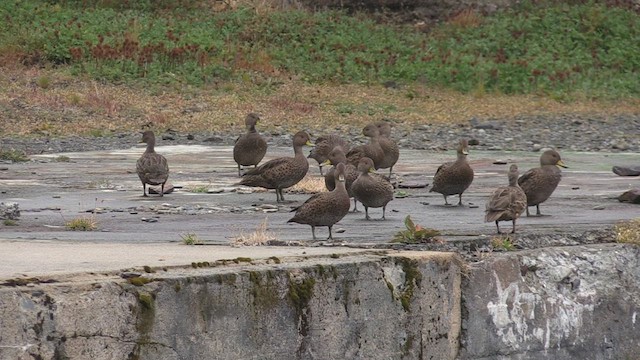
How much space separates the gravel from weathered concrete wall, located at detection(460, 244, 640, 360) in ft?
46.3

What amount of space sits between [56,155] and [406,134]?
25.7 ft

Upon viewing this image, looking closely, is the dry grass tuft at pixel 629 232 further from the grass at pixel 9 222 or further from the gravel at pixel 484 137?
the gravel at pixel 484 137

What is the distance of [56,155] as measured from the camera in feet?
74.1

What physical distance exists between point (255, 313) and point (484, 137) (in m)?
19.1

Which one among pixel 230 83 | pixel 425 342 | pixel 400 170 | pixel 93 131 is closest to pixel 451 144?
pixel 400 170

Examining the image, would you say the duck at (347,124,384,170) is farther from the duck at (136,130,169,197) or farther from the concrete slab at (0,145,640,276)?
the duck at (136,130,169,197)

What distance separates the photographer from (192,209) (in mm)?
14766

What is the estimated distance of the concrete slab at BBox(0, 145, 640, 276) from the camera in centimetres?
962

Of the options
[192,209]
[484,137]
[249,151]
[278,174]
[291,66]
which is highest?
[278,174]

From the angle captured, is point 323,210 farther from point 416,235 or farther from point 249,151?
point 249,151

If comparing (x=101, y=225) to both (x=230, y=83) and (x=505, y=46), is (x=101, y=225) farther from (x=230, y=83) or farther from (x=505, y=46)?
(x=505, y=46)

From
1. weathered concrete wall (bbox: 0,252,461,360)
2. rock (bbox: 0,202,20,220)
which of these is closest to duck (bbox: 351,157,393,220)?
rock (bbox: 0,202,20,220)

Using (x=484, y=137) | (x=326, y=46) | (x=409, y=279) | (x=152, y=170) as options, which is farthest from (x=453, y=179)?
(x=326, y=46)

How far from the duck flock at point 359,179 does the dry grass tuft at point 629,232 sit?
896 mm
